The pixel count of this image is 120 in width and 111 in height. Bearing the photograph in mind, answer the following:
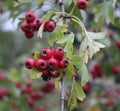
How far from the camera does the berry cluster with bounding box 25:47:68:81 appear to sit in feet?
6.14

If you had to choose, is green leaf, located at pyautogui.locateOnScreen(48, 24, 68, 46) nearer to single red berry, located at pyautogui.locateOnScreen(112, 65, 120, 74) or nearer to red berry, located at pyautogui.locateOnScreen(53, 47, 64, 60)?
red berry, located at pyautogui.locateOnScreen(53, 47, 64, 60)

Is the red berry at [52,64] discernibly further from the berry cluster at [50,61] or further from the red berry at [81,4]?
the red berry at [81,4]

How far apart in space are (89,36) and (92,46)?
0.06 meters

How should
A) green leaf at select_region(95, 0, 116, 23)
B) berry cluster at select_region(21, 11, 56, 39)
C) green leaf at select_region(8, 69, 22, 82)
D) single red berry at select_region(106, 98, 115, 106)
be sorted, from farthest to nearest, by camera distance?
single red berry at select_region(106, 98, 115, 106) → green leaf at select_region(8, 69, 22, 82) → green leaf at select_region(95, 0, 116, 23) → berry cluster at select_region(21, 11, 56, 39)

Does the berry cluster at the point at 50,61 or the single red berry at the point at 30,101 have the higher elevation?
the berry cluster at the point at 50,61

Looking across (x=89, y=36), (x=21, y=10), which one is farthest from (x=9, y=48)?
(x=89, y=36)

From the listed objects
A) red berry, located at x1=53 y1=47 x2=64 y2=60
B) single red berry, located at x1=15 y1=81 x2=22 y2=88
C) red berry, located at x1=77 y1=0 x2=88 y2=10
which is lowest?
single red berry, located at x1=15 y1=81 x2=22 y2=88

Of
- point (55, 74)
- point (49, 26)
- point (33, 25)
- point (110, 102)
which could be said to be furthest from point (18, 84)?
point (55, 74)

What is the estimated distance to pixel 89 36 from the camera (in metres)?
2.12

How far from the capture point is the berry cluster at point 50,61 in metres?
1.87

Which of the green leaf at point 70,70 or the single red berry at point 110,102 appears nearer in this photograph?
the green leaf at point 70,70

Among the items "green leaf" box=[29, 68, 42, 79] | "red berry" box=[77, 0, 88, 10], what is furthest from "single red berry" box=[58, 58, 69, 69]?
"red berry" box=[77, 0, 88, 10]

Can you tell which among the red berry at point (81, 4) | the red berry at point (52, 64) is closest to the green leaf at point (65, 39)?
the red berry at point (52, 64)

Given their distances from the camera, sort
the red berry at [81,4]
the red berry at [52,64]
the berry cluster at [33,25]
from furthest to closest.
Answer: the red berry at [81,4]
the berry cluster at [33,25]
the red berry at [52,64]
